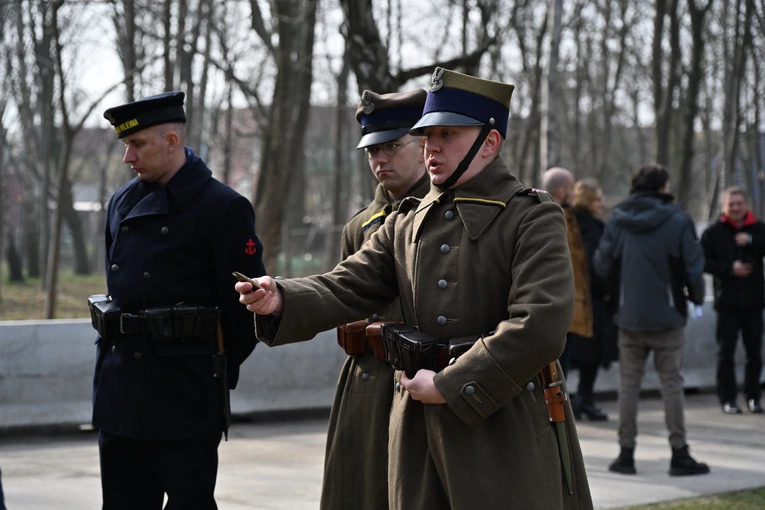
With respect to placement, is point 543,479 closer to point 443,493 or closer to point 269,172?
point 443,493

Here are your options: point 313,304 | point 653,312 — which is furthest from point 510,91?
point 653,312

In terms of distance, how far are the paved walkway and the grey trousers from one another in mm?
313

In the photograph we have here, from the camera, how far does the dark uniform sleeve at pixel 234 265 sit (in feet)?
14.2

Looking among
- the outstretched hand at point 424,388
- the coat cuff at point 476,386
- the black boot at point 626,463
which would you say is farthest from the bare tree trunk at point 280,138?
the coat cuff at point 476,386

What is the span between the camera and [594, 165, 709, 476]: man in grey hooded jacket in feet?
23.8

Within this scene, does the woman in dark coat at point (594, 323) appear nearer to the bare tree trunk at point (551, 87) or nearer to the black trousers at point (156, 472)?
the bare tree trunk at point (551, 87)

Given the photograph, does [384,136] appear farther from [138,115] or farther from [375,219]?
[138,115]

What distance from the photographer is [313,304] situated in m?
3.40

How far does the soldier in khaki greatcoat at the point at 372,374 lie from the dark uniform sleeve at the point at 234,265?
445mm

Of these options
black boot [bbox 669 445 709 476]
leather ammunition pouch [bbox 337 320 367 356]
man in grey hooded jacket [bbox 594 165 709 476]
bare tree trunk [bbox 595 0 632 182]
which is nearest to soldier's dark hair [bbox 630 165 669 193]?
man in grey hooded jacket [bbox 594 165 709 476]

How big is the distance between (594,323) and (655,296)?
7.58ft

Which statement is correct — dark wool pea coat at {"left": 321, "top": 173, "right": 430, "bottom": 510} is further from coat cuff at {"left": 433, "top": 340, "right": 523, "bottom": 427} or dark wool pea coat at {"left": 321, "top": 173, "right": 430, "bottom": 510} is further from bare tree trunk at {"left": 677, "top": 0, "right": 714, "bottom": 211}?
bare tree trunk at {"left": 677, "top": 0, "right": 714, "bottom": 211}

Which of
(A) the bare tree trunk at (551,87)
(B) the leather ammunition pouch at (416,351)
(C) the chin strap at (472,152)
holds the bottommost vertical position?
(B) the leather ammunition pouch at (416,351)

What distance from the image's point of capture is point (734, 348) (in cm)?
999
